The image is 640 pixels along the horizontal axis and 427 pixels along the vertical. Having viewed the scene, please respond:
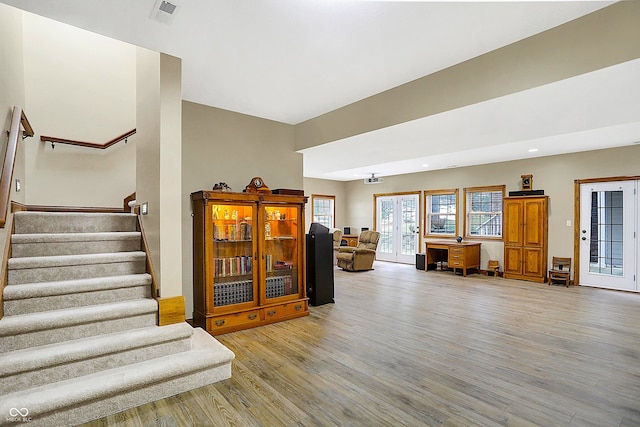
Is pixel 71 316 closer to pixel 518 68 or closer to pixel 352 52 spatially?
pixel 352 52

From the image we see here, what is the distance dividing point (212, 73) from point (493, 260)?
24.1 feet

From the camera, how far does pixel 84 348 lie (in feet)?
7.49

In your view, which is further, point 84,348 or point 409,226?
point 409,226

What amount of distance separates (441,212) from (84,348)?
8.48 m

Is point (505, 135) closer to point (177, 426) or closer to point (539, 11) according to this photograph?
point (539, 11)

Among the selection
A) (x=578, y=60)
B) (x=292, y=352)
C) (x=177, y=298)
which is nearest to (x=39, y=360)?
(x=177, y=298)

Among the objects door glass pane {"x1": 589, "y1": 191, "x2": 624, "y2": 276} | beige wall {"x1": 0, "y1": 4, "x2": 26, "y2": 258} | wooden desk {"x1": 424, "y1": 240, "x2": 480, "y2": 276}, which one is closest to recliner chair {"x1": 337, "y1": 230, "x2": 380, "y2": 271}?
wooden desk {"x1": 424, "y1": 240, "x2": 480, "y2": 276}

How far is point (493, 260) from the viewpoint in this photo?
7738 millimetres

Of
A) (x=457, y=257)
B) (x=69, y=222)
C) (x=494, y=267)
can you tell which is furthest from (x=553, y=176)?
(x=69, y=222)

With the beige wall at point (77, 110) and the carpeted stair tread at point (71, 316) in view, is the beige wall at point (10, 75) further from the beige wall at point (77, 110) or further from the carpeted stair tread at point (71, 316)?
the beige wall at point (77, 110)

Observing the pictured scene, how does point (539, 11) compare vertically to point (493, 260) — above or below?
above

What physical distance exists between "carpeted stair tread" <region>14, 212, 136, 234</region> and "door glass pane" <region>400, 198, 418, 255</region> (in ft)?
25.6

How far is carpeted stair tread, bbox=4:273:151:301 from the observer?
2416mm

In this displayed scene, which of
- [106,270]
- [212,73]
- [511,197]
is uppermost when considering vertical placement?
[212,73]
